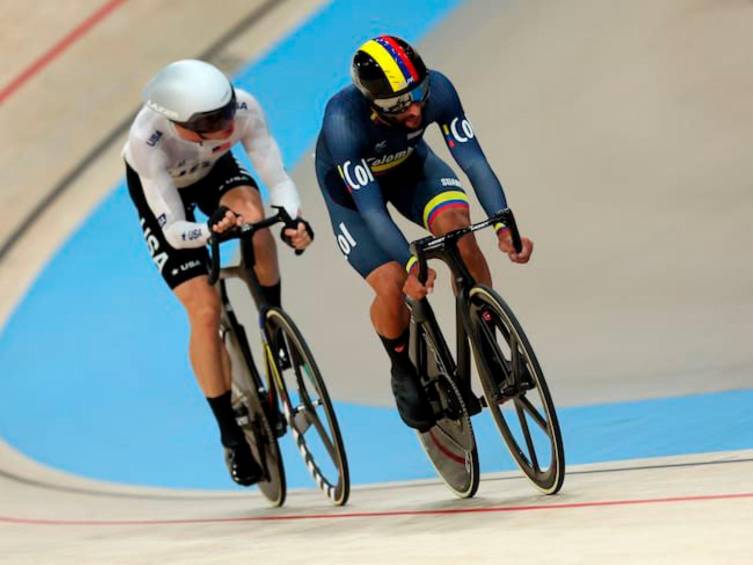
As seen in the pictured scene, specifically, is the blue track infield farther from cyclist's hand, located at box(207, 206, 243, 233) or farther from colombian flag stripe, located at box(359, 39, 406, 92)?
colombian flag stripe, located at box(359, 39, 406, 92)

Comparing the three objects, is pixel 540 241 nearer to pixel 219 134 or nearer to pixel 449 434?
pixel 449 434

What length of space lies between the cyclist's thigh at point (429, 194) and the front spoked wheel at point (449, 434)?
1.18ft

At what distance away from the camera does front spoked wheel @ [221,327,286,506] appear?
4242mm

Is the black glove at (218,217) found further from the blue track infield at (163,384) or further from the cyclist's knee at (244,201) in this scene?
the blue track infield at (163,384)

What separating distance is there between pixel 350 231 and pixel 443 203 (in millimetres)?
→ 311

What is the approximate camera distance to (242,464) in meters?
4.15

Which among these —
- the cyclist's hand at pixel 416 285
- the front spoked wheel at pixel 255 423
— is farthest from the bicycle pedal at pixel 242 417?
the cyclist's hand at pixel 416 285

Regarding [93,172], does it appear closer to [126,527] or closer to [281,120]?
[281,120]

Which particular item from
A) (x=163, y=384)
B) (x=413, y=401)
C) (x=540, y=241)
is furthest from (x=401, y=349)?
(x=163, y=384)

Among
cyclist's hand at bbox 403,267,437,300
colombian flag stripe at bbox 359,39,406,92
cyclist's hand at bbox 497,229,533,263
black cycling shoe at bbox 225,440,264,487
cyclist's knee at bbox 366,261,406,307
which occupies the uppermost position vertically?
colombian flag stripe at bbox 359,39,406,92

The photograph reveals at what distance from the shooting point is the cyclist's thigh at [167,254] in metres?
4.16

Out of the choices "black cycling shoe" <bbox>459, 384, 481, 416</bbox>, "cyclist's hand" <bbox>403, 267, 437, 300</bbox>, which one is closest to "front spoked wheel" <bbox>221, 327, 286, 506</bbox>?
"black cycling shoe" <bbox>459, 384, 481, 416</bbox>

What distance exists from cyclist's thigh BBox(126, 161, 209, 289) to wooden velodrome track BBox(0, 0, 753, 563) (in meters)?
0.81

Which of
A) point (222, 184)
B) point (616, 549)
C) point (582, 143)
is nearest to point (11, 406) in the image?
point (222, 184)
